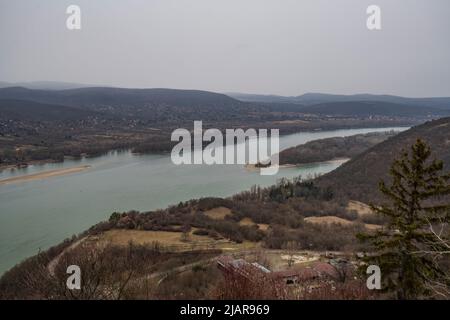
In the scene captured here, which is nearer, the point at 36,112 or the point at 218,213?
the point at 218,213

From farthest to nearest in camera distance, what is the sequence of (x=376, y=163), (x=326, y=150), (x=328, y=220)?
(x=326, y=150), (x=376, y=163), (x=328, y=220)

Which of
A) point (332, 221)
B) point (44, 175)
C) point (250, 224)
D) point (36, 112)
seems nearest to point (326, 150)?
point (332, 221)

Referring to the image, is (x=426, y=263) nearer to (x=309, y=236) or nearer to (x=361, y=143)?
(x=309, y=236)

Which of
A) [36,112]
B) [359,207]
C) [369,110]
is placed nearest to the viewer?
[359,207]

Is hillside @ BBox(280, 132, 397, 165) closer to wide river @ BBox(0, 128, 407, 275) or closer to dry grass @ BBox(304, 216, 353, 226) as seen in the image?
wide river @ BBox(0, 128, 407, 275)

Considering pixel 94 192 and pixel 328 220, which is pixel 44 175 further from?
pixel 328 220

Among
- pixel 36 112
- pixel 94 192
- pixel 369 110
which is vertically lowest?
pixel 94 192

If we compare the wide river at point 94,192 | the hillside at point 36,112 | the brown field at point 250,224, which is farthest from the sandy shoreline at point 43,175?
the hillside at point 36,112
